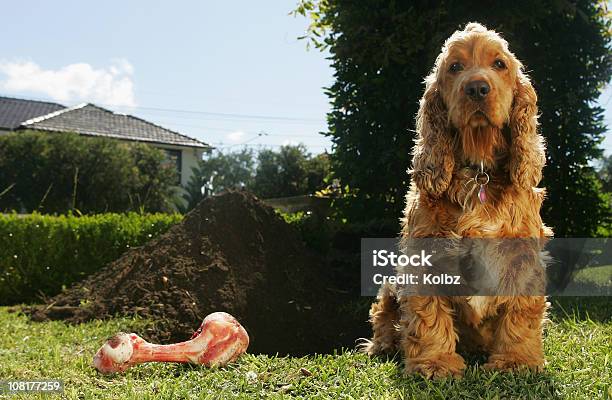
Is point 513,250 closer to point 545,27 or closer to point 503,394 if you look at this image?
point 503,394

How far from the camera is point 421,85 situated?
6055 mm

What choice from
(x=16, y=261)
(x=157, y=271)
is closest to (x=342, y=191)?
(x=157, y=271)

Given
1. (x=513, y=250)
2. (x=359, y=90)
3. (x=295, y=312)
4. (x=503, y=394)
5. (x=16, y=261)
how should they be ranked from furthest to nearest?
(x=16, y=261) < (x=359, y=90) < (x=295, y=312) < (x=513, y=250) < (x=503, y=394)

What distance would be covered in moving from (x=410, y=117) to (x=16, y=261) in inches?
222

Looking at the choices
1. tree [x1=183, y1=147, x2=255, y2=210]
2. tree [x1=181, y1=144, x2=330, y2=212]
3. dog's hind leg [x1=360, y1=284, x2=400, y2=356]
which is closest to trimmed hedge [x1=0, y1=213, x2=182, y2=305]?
dog's hind leg [x1=360, y1=284, x2=400, y2=356]

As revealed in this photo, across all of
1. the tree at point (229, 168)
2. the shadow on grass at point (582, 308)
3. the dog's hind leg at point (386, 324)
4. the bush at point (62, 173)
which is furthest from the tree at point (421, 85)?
the tree at point (229, 168)

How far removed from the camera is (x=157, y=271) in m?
5.54

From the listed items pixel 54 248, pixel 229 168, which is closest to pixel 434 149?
pixel 54 248

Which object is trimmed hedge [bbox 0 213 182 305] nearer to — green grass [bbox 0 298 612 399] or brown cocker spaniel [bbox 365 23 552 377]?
green grass [bbox 0 298 612 399]

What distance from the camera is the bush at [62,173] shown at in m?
16.7

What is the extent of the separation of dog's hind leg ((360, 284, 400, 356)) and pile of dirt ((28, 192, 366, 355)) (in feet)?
3.59

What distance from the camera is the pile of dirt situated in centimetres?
503

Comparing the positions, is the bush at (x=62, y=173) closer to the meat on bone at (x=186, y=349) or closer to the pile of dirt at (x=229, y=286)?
the pile of dirt at (x=229, y=286)

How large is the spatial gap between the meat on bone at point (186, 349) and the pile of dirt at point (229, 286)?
1.19 metres
